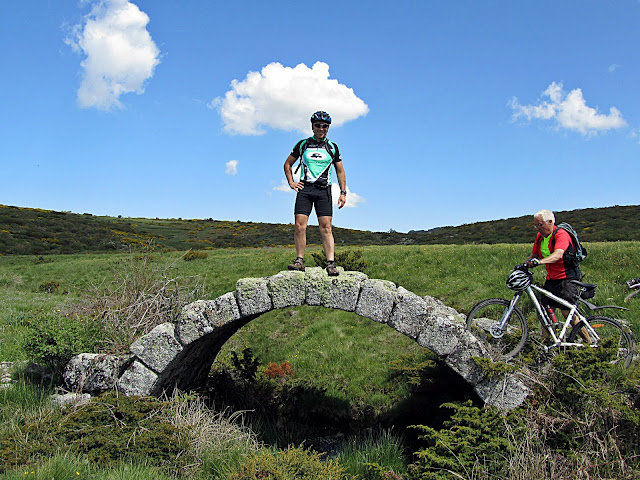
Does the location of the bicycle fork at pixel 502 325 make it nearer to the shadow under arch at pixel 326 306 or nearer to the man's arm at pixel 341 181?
the shadow under arch at pixel 326 306

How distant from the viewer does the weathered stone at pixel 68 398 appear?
7629 mm

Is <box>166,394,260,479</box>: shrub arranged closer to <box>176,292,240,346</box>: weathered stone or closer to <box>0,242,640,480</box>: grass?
<box>0,242,640,480</box>: grass

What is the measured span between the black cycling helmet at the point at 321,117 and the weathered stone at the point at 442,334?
142 inches

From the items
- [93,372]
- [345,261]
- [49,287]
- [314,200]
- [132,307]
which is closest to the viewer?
[314,200]

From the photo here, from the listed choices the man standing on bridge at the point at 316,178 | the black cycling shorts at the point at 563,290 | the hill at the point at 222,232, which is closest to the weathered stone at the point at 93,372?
the man standing on bridge at the point at 316,178

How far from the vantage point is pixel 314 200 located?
7.55 meters

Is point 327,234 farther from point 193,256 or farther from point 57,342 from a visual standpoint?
point 193,256

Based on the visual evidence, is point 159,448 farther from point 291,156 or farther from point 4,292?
point 4,292

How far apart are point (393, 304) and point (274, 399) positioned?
14.9 ft

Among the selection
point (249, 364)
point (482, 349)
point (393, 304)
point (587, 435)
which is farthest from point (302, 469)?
point (249, 364)

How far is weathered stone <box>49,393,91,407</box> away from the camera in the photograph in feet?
25.0

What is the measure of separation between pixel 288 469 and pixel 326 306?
7.88 ft

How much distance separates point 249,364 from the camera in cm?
1037

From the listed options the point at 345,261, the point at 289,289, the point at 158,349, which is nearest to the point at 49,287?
the point at 345,261
